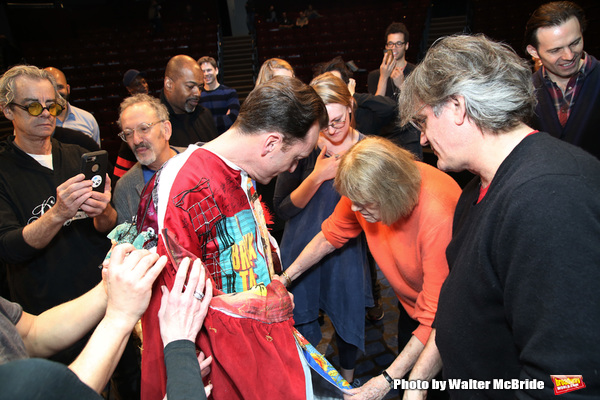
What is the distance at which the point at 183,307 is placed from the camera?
1085 mm

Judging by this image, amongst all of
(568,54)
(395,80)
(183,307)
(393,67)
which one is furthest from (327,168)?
(393,67)

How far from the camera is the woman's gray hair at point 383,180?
1526 mm

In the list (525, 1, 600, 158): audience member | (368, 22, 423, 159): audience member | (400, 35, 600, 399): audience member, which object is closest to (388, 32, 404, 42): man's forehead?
(368, 22, 423, 159): audience member

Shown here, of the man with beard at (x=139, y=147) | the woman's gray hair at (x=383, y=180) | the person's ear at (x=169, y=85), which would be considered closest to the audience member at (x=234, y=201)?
the woman's gray hair at (x=383, y=180)

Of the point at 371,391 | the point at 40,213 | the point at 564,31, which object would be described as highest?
the point at 564,31

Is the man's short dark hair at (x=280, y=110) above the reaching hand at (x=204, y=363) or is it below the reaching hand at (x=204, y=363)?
above

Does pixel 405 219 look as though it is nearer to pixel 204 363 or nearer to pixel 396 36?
pixel 204 363

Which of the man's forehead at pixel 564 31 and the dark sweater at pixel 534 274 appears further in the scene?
the man's forehead at pixel 564 31

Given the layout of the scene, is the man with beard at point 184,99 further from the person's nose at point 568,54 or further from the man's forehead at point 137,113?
the person's nose at point 568,54

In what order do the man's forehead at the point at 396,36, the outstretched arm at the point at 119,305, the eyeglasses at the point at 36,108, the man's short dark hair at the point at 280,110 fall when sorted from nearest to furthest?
the outstretched arm at the point at 119,305 → the man's short dark hair at the point at 280,110 → the eyeglasses at the point at 36,108 → the man's forehead at the point at 396,36

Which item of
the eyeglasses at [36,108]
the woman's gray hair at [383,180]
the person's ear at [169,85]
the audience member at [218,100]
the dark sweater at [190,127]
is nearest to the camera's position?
the woman's gray hair at [383,180]

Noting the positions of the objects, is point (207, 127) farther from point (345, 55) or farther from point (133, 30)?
point (133, 30)

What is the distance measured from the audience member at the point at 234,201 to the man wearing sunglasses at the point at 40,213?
87 cm

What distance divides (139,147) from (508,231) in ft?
6.77
